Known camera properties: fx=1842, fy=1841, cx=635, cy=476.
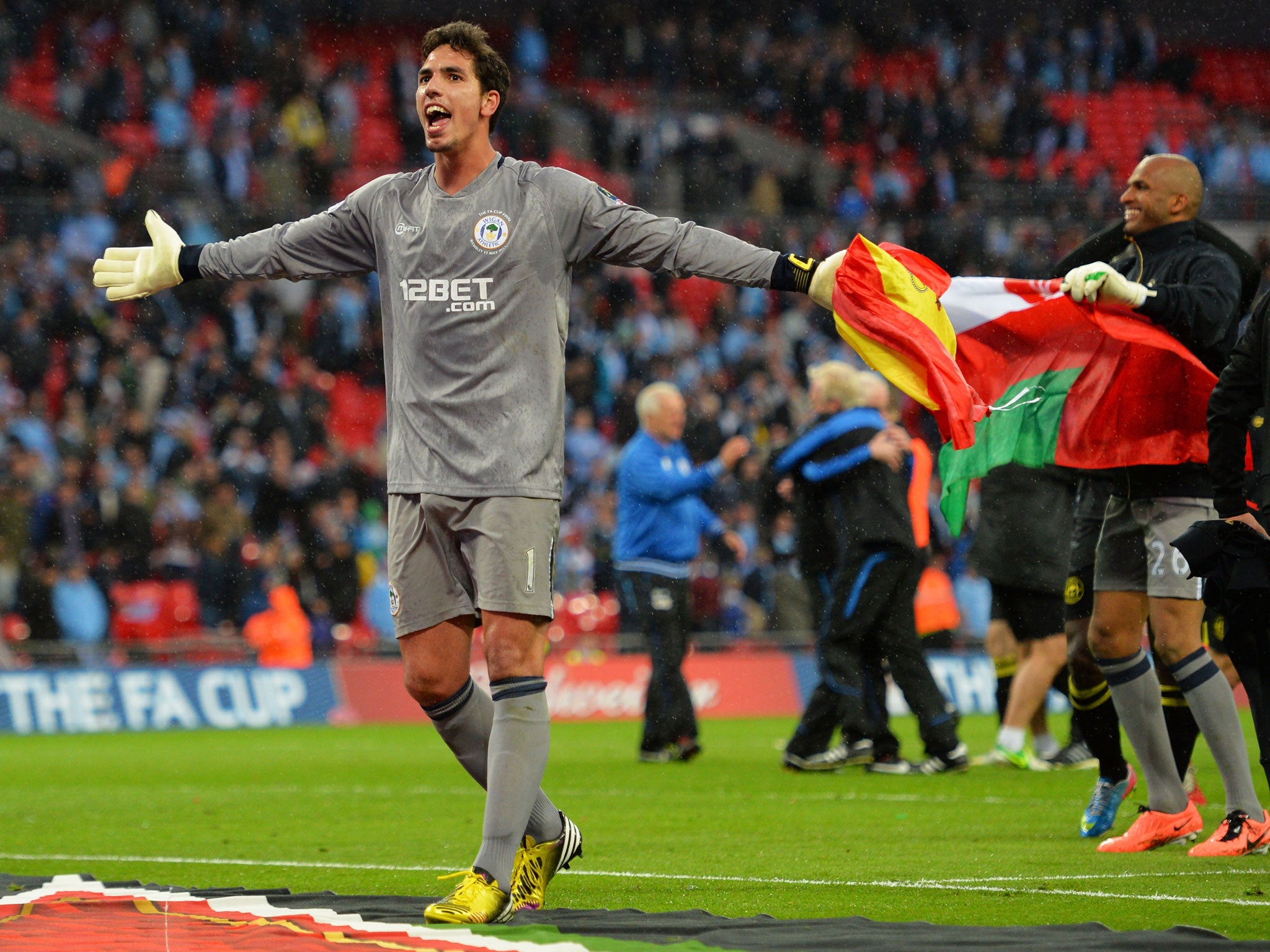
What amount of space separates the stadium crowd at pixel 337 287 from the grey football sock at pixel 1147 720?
5929 millimetres

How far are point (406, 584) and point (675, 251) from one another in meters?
1.24

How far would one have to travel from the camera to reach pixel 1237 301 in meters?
6.51

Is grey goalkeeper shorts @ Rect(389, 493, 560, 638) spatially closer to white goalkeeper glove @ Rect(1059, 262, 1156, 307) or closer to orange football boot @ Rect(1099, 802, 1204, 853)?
white goalkeeper glove @ Rect(1059, 262, 1156, 307)

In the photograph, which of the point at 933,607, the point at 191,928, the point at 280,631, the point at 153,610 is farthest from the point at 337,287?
the point at 191,928

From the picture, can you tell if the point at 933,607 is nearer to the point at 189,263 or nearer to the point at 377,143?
the point at 189,263

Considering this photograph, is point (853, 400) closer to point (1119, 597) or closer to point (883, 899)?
point (1119, 597)

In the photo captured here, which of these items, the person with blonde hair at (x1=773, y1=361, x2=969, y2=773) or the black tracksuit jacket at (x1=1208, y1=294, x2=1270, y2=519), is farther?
the person with blonde hair at (x1=773, y1=361, x2=969, y2=773)

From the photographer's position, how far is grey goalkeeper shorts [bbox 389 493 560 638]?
5188 mm

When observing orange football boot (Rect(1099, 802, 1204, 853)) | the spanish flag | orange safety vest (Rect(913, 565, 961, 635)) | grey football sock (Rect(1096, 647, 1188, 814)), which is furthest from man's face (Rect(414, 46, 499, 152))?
orange safety vest (Rect(913, 565, 961, 635))

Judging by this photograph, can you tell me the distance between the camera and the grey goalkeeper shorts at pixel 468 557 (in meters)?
5.19

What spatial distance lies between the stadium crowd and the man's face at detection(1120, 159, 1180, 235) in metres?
5.96

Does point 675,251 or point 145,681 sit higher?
point 675,251

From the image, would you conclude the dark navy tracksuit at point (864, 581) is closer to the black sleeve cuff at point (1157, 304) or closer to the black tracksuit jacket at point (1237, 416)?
the black sleeve cuff at point (1157, 304)

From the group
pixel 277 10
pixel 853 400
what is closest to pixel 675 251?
pixel 853 400
